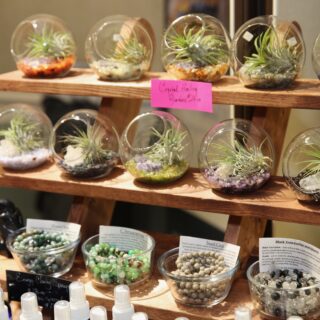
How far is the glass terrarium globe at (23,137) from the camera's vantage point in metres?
1.59

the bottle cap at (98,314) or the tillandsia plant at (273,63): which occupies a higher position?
the tillandsia plant at (273,63)

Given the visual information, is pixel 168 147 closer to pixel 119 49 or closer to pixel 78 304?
pixel 119 49

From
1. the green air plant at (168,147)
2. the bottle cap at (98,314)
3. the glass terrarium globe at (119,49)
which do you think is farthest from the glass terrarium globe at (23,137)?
the bottle cap at (98,314)

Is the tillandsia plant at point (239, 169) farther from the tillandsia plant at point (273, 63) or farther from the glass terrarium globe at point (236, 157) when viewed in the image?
the tillandsia plant at point (273, 63)

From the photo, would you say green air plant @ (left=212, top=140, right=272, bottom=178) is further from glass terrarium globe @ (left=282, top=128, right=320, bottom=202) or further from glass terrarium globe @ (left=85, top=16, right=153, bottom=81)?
glass terrarium globe @ (left=85, top=16, right=153, bottom=81)

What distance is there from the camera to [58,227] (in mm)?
1563

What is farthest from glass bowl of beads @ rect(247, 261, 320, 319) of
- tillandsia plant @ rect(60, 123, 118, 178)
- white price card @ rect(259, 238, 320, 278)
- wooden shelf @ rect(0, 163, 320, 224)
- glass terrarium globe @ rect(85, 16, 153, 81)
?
glass terrarium globe @ rect(85, 16, 153, 81)

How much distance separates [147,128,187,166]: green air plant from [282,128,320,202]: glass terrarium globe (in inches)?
9.7

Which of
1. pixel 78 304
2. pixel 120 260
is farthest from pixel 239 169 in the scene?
pixel 78 304

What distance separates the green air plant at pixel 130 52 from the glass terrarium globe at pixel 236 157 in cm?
25

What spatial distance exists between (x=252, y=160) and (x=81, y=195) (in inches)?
16.6

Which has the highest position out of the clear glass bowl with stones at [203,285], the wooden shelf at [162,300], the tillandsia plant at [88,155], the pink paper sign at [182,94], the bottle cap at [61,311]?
the pink paper sign at [182,94]

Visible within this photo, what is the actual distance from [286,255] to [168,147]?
36 cm

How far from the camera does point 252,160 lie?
1.38 m
